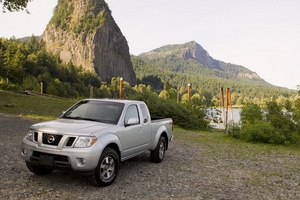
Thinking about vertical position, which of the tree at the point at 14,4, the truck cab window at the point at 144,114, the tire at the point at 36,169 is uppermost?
the tree at the point at 14,4

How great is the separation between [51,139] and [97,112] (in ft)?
5.35

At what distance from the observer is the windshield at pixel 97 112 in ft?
23.6

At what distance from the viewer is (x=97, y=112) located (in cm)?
743

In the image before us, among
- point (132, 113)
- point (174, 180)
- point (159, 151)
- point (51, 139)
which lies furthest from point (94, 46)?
point (51, 139)

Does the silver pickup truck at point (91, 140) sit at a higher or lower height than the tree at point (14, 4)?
lower

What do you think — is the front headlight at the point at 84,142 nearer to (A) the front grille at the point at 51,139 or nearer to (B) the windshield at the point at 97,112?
(A) the front grille at the point at 51,139

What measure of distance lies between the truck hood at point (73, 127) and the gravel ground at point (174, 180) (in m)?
1.23

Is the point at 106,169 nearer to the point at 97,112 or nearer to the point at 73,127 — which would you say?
the point at 73,127

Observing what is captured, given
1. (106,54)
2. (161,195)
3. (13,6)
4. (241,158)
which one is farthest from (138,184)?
(106,54)

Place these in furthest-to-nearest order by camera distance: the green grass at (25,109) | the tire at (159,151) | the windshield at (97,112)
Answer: the green grass at (25,109)
the tire at (159,151)
the windshield at (97,112)

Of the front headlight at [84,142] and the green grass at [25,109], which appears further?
the green grass at [25,109]

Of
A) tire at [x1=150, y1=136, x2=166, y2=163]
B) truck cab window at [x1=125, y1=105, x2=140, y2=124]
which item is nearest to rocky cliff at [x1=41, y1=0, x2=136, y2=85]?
tire at [x1=150, y1=136, x2=166, y2=163]

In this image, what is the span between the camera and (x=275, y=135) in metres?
14.9

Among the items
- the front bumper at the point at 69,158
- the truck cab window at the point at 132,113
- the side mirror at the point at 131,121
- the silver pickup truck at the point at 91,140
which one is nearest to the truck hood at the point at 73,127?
the silver pickup truck at the point at 91,140
